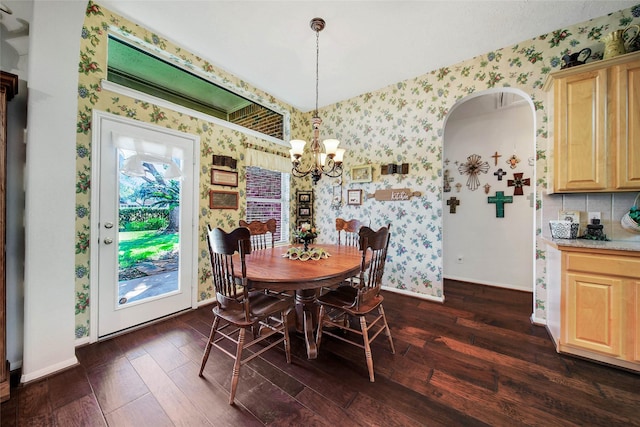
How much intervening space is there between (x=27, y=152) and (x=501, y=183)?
5.40m

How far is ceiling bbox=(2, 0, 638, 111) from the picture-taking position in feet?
6.94

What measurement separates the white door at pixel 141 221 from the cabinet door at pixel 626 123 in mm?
4072

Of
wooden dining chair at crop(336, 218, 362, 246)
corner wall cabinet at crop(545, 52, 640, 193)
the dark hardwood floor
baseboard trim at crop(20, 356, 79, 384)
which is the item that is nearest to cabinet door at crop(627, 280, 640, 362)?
the dark hardwood floor

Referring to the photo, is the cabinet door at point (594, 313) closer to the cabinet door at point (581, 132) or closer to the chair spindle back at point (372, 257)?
the cabinet door at point (581, 132)

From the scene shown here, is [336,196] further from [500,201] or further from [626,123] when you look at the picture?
[626,123]

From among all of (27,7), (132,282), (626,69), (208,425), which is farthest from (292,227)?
(626,69)

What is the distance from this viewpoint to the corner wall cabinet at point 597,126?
1.92 m

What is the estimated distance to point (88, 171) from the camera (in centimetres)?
208

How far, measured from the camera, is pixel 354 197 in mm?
3881

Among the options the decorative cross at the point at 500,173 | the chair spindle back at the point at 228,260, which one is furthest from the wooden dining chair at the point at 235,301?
the decorative cross at the point at 500,173

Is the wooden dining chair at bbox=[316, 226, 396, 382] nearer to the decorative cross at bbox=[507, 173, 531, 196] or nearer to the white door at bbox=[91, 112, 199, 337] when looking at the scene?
the white door at bbox=[91, 112, 199, 337]

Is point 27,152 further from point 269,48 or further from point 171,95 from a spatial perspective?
point 269,48

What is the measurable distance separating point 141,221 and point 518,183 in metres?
5.12

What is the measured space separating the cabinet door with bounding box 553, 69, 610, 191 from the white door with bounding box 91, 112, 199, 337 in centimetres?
379
